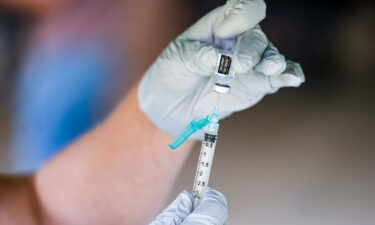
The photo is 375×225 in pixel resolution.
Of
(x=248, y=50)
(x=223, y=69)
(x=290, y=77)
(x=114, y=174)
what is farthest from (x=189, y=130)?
(x=114, y=174)

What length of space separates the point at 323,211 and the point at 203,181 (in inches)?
36.7

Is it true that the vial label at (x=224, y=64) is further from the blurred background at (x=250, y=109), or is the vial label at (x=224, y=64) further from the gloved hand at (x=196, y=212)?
the blurred background at (x=250, y=109)

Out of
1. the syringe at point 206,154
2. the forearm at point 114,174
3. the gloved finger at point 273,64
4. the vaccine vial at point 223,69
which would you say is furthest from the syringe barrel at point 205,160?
the forearm at point 114,174

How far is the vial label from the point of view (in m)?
1.30

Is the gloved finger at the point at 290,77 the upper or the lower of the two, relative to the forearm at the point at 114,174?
upper

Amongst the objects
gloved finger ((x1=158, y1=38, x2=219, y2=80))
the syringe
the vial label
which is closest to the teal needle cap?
the syringe

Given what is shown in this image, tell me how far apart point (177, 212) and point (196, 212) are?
0.34 ft

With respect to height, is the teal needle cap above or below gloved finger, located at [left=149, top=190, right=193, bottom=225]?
above

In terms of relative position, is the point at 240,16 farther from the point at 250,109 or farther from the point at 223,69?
the point at 250,109

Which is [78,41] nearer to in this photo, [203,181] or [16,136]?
[16,136]

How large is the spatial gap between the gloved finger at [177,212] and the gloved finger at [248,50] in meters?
0.42

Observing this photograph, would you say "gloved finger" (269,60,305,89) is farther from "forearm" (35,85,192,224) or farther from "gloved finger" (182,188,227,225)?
"forearm" (35,85,192,224)

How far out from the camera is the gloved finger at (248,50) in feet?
4.41

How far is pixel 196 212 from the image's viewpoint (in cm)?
120
